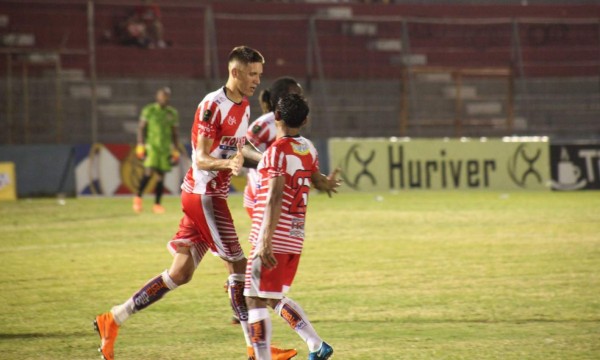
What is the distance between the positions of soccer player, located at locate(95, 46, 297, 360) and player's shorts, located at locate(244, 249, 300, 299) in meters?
1.01

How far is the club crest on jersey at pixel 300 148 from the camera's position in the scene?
6832mm

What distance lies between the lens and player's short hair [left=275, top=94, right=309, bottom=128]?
6820mm

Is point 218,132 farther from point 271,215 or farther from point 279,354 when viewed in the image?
point 279,354

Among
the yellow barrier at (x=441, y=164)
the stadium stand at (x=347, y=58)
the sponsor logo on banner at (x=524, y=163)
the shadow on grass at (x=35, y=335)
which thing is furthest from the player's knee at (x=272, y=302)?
the stadium stand at (x=347, y=58)

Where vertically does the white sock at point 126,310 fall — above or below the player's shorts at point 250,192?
below

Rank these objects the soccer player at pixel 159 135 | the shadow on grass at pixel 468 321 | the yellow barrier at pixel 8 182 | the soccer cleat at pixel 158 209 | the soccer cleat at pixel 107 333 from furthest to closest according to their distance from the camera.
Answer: the yellow barrier at pixel 8 182, the soccer player at pixel 159 135, the soccer cleat at pixel 158 209, the shadow on grass at pixel 468 321, the soccer cleat at pixel 107 333

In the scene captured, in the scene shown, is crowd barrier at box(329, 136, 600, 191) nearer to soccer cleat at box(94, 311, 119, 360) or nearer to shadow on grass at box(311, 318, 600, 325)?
shadow on grass at box(311, 318, 600, 325)

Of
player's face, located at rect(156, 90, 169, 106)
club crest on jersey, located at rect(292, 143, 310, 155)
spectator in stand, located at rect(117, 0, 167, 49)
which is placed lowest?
club crest on jersey, located at rect(292, 143, 310, 155)

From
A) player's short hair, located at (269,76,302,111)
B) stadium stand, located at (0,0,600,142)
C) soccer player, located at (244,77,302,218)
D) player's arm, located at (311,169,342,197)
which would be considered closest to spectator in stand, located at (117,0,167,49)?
stadium stand, located at (0,0,600,142)

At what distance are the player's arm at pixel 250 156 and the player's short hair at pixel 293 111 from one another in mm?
1131

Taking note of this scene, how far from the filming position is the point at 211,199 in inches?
314

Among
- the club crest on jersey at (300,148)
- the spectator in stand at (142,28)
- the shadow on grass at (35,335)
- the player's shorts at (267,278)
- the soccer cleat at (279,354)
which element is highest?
the spectator in stand at (142,28)

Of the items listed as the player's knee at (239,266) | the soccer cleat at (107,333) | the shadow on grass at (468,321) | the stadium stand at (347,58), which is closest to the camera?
the soccer cleat at (107,333)

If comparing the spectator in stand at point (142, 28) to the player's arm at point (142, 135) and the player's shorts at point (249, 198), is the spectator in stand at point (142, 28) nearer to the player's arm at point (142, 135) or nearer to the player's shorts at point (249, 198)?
the player's arm at point (142, 135)
